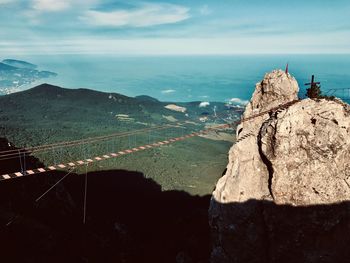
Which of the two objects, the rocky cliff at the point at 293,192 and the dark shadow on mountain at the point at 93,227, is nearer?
the rocky cliff at the point at 293,192

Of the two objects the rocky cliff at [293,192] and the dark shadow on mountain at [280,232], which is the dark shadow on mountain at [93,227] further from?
the rocky cliff at [293,192]

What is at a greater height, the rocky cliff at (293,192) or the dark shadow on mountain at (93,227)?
the rocky cliff at (293,192)

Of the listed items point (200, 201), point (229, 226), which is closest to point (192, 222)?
point (229, 226)

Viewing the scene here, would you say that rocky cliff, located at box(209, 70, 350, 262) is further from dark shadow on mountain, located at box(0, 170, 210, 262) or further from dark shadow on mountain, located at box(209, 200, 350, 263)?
dark shadow on mountain, located at box(0, 170, 210, 262)

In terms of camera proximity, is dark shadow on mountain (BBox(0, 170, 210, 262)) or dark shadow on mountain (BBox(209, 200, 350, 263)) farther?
dark shadow on mountain (BBox(0, 170, 210, 262))

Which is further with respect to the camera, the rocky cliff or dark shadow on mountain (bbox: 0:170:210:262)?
dark shadow on mountain (bbox: 0:170:210:262)

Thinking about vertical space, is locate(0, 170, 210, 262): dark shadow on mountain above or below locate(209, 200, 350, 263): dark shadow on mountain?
below

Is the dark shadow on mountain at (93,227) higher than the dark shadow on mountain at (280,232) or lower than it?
lower

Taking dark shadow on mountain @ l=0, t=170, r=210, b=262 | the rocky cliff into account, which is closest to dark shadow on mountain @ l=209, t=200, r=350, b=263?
the rocky cliff

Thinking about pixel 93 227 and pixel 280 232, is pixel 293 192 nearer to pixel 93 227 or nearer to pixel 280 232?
pixel 280 232

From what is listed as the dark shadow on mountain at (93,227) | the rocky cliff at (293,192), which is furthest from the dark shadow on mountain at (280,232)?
the dark shadow on mountain at (93,227)
